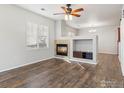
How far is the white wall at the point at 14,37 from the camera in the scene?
3533mm

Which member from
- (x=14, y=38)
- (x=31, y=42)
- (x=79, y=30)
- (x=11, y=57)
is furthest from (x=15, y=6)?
(x=79, y=30)

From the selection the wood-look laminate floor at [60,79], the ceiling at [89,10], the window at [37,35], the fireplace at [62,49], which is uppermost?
the ceiling at [89,10]

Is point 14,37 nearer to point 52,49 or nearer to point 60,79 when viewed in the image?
point 60,79

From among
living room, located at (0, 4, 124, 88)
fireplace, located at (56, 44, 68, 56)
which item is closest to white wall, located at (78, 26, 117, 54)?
living room, located at (0, 4, 124, 88)

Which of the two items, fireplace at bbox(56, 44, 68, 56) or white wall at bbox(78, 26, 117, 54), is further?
white wall at bbox(78, 26, 117, 54)

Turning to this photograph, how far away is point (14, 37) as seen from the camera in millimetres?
3936

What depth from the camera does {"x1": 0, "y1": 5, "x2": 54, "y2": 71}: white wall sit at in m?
3.53

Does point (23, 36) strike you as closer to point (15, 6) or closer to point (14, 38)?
point (14, 38)

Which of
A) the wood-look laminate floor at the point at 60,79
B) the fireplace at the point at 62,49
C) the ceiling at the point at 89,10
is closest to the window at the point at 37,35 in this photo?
the ceiling at the point at 89,10

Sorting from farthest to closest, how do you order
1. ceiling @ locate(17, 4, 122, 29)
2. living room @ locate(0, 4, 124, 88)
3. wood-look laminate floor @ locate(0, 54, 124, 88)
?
ceiling @ locate(17, 4, 122, 29) < living room @ locate(0, 4, 124, 88) < wood-look laminate floor @ locate(0, 54, 124, 88)

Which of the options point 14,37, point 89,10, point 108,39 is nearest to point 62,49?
point 89,10

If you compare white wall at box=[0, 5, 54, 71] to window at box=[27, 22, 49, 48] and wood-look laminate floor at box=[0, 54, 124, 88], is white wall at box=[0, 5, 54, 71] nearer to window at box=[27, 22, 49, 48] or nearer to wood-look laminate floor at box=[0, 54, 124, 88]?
window at box=[27, 22, 49, 48]

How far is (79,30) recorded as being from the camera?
10203mm

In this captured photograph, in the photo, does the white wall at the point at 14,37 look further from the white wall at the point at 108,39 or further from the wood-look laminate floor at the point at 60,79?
the white wall at the point at 108,39
